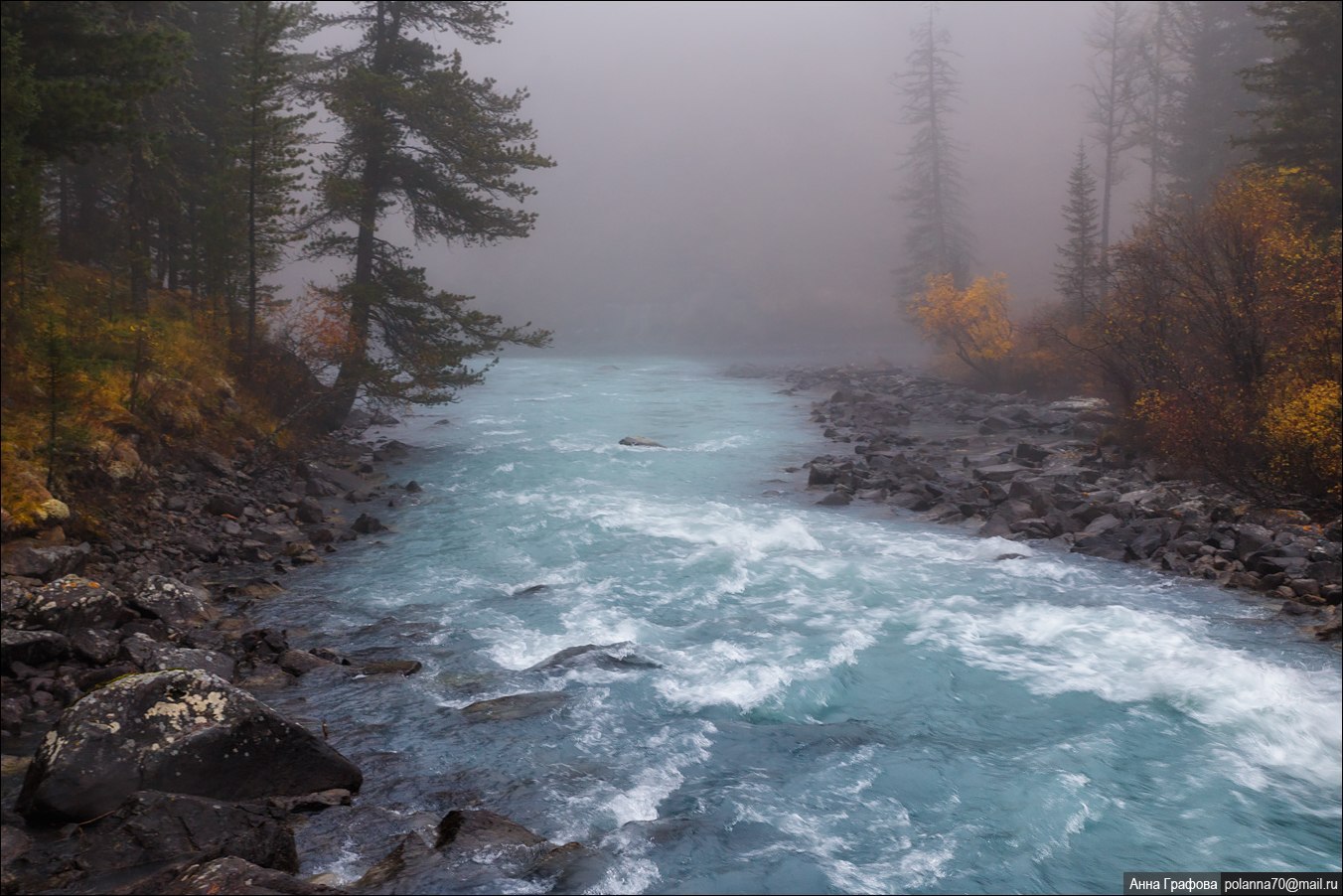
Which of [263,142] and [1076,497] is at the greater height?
[263,142]

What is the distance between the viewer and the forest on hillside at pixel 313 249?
1466 cm

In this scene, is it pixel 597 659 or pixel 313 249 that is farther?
pixel 313 249

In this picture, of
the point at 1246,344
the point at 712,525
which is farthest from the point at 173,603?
the point at 1246,344

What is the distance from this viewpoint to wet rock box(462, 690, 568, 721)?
9.22 m

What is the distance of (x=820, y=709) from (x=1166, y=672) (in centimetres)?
413

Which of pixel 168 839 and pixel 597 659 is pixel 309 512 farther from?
pixel 168 839

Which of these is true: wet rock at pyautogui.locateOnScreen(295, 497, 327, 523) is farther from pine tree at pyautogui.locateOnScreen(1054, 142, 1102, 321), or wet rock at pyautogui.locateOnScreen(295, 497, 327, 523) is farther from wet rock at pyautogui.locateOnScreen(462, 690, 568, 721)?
pine tree at pyautogui.locateOnScreen(1054, 142, 1102, 321)

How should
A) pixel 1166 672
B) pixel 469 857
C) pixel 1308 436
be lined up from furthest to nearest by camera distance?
pixel 1308 436 < pixel 1166 672 < pixel 469 857

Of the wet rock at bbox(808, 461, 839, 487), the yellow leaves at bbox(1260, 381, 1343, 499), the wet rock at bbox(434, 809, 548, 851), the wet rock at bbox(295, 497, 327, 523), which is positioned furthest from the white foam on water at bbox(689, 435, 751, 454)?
the wet rock at bbox(434, 809, 548, 851)

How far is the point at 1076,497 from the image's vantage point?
17.7 meters

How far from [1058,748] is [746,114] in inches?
5292

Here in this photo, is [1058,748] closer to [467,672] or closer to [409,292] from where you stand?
[467,672]

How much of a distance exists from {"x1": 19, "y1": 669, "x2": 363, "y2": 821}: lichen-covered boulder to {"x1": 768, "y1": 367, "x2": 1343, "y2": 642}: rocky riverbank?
11439 mm

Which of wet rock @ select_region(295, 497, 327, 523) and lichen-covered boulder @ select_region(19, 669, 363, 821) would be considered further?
wet rock @ select_region(295, 497, 327, 523)
